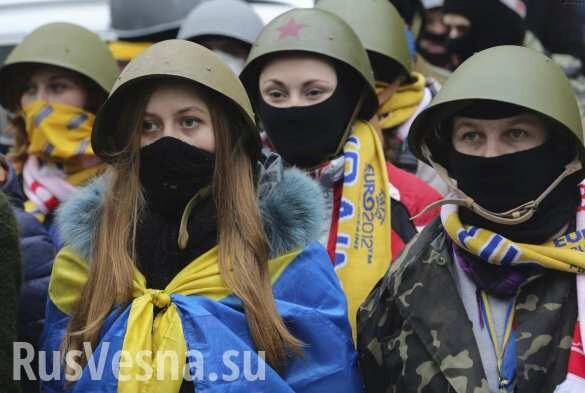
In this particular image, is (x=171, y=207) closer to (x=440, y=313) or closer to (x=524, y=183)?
(x=440, y=313)

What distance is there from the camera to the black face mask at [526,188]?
11.3ft

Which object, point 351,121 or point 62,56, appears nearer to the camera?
point 351,121

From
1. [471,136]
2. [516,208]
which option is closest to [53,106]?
[471,136]

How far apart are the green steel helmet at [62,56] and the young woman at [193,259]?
142 centimetres

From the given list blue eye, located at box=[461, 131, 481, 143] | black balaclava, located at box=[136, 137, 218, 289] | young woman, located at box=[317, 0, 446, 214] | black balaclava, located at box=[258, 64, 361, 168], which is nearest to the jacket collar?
blue eye, located at box=[461, 131, 481, 143]

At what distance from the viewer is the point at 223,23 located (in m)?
5.71

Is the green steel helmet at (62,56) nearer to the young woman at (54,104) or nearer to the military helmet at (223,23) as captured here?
the young woman at (54,104)

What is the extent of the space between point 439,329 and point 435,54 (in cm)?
319

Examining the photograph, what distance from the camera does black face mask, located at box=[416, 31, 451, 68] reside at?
627 centimetres

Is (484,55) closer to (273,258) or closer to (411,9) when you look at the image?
(273,258)

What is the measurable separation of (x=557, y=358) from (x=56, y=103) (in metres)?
2.88

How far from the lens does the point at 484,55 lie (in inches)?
143

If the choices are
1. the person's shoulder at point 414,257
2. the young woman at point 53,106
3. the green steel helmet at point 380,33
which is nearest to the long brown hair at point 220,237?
the person's shoulder at point 414,257

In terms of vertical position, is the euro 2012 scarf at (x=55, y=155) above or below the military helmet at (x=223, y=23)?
below
